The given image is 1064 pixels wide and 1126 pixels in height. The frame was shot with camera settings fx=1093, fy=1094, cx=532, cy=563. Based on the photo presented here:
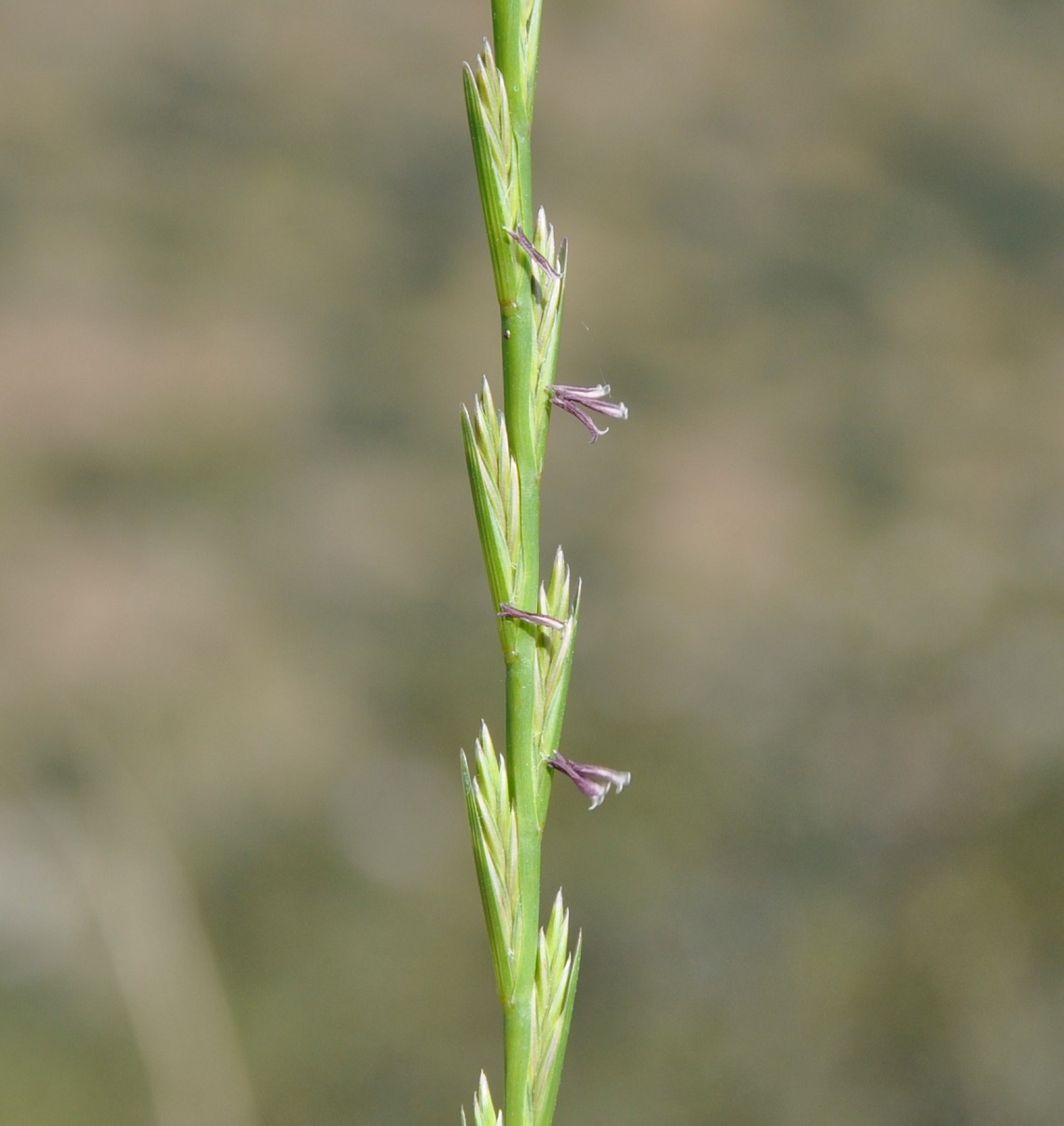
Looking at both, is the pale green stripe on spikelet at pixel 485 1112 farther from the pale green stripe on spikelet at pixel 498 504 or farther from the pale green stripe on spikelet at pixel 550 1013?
the pale green stripe on spikelet at pixel 498 504

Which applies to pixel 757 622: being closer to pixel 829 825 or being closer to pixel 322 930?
pixel 829 825

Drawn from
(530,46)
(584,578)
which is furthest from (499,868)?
(584,578)

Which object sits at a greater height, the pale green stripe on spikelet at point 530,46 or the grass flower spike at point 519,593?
the pale green stripe on spikelet at point 530,46

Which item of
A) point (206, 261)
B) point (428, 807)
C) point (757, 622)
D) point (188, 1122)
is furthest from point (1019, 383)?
point (188, 1122)

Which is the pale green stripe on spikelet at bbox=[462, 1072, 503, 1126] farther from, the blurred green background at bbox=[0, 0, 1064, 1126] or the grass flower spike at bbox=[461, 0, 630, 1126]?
the blurred green background at bbox=[0, 0, 1064, 1126]

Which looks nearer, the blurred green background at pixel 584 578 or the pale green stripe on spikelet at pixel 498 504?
the pale green stripe on spikelet at pixel 498 504

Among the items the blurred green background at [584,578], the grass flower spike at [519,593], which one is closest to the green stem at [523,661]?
the grass flower spike at [519,593]

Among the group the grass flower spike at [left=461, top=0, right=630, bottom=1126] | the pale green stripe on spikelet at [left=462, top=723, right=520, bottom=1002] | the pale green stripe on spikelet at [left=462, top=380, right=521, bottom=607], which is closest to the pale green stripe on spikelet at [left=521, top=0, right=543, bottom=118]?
the grass flower spike at [left=461, top=0, right=630, bottom=1126]

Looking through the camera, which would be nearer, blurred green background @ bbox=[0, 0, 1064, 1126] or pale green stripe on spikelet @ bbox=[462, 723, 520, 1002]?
pale green stripe on spikelet @ bbox=[462, 723, 520, 1002]
